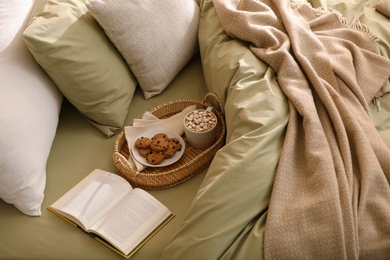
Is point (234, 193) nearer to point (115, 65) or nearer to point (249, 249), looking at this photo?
point (249, 249)

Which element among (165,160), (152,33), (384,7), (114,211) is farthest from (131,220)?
(384,7)

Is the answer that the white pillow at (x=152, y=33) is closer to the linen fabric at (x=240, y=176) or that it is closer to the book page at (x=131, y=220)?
the linen fabric at (x=240, y=176)

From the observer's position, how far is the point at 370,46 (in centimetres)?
158

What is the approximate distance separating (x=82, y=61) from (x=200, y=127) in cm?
45

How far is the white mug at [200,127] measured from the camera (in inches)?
55.9

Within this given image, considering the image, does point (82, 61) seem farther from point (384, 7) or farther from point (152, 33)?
point (384, 7)

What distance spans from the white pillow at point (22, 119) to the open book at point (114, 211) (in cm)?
10

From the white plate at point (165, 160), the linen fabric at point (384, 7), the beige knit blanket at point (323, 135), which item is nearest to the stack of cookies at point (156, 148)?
the white plate at point (165, 160)

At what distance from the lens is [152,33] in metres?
1.54

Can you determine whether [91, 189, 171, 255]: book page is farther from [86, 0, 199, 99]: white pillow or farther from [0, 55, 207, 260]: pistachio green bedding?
[86, 0, 199, 99]: white pillow

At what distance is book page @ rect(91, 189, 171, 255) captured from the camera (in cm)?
119

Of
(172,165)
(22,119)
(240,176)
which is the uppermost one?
(22,119)

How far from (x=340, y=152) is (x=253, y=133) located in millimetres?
258

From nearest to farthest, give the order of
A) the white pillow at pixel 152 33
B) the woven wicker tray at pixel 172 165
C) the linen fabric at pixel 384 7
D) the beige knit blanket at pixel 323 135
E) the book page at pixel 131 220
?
the beige knit blanket at pixel 323 135
the book page at pixel 131 220
the woven wicker tray at pixel 172 165
the white pillow at pixel 152 33
the linen fabric at pixel 384 7
